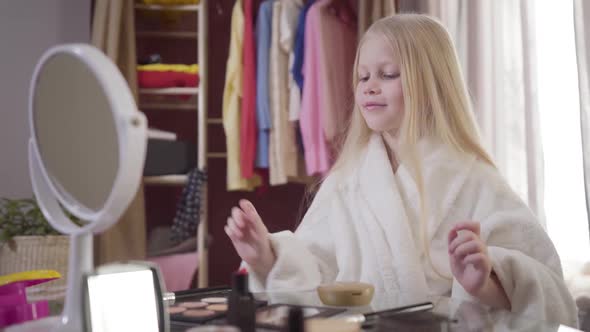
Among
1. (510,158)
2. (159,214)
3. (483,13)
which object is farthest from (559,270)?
(159,214)

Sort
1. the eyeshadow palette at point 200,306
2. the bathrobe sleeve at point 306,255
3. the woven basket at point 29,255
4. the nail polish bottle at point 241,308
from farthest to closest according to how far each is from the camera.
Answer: the woven basket at point 29,255 < the bathrobe sleeve at point 306,255 < the eyeshadow palette at point 200,306 < the nail polish bottle at point 241,308

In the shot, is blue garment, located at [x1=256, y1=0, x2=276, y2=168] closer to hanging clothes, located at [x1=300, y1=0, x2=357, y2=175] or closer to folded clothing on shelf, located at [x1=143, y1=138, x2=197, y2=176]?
hanging clothes, located at [x1=300, y1=0, x2=357, y2=175]

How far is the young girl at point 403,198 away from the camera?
110 centimetres

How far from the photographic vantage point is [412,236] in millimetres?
1208

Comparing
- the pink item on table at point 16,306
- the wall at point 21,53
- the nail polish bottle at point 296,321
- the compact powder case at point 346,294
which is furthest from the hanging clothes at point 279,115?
the nail polish bottle at point 296,321

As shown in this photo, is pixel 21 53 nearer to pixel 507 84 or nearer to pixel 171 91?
pixel 171 91

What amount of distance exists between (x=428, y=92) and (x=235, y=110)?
1.77m

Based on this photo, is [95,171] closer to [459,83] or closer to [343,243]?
[343,243]

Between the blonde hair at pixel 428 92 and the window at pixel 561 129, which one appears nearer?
the blonde hair at pixel 428 92

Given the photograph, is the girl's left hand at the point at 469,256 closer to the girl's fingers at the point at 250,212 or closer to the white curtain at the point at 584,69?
the girl's fingers at the point at 250,212

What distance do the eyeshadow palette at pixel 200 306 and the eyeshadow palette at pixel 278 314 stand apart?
0.03 meters

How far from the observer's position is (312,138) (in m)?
2.82

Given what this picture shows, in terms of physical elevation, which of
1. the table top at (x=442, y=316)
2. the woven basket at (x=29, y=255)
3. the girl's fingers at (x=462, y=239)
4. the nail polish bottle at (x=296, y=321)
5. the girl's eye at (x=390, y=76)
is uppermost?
the girl's eye at (x=390, y=76)

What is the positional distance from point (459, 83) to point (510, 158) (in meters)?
1.16
